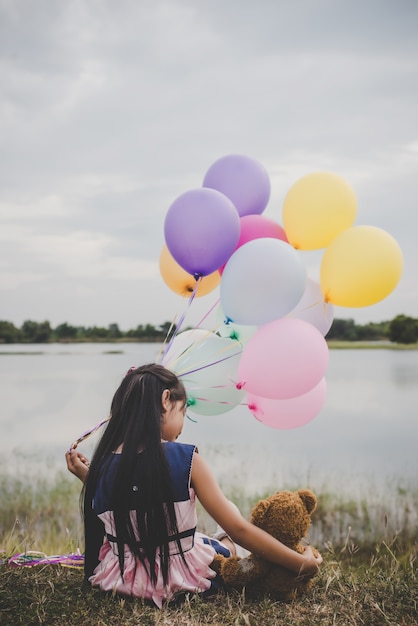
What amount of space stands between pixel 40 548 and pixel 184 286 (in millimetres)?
2555

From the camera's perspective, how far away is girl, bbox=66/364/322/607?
235cm

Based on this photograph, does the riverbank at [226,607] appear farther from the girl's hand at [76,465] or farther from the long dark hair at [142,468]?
the girl's hand at [76,465]

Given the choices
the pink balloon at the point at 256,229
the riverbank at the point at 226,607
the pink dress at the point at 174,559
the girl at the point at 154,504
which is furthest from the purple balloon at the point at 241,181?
the riverbank at the point at 226,607

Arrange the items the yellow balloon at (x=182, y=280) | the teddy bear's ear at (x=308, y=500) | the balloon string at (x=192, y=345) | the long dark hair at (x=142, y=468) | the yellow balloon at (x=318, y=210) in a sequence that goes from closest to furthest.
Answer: the long dark hair at (x=142, y=468) < the teddy bear's ear at (x=308, y=500) < the balloon string at (x=192, y=345) < the yellow balloon at (x=318, y=210) < the yellow balloon at (x=182, y=280)

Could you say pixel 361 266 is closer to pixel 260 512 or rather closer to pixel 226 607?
pixel 260 512

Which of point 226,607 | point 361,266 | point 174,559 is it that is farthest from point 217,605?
point 361,266

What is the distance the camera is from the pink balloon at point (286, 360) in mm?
2727

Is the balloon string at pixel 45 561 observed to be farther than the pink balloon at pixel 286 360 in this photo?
Yes

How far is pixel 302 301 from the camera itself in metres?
3.16

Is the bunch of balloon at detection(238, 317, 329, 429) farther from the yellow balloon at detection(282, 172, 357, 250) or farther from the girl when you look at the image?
the yellow balloon at detection(282, 172, 357, 250)

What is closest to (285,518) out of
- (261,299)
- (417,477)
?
(261,299)

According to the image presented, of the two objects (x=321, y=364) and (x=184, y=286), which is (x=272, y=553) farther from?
(x=184, y=286)

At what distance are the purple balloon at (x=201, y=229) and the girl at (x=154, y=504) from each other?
0.63 metres

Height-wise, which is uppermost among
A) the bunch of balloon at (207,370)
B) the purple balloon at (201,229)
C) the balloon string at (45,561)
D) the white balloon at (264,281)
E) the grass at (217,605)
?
the purple balloon at (201,229)
